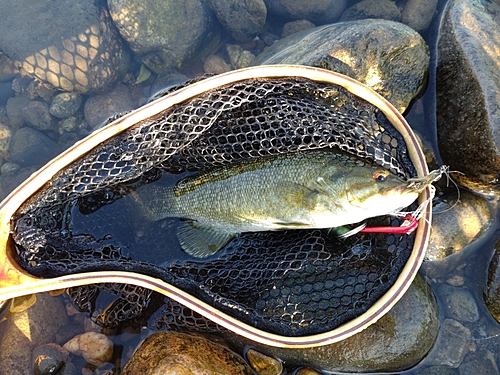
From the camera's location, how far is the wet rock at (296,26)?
509 cm

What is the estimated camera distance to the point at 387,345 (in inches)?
131

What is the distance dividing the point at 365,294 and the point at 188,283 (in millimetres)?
1418

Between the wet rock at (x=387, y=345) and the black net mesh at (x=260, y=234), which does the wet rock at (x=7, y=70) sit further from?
the wet rock at (x=387, y=345)

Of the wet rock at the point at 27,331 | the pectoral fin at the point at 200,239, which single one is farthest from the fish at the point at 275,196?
the wet rock at the point at 27,331

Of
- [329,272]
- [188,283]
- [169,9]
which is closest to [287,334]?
[329,272]

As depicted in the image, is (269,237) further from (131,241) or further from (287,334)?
(131,241)

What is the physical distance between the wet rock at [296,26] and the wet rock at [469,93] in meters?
1.72

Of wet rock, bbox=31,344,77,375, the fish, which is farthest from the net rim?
wet rock, bbox=31,344,77,375

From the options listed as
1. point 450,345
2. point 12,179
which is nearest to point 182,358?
point 450,345

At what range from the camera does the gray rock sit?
4.81 metres

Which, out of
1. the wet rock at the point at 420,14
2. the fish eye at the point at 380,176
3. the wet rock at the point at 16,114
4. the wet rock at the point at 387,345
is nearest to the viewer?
the fish eye at the point at 380,176

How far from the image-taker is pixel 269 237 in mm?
3549

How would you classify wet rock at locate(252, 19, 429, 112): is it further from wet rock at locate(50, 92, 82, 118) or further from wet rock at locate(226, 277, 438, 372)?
wet rock at locate(50, 92, 82, 118)

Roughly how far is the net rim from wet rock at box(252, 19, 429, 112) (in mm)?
891
